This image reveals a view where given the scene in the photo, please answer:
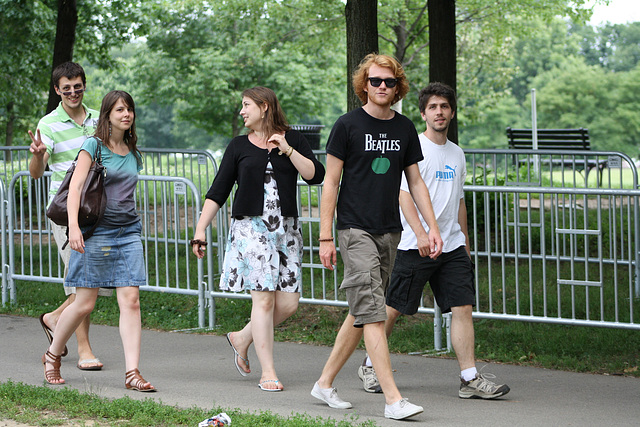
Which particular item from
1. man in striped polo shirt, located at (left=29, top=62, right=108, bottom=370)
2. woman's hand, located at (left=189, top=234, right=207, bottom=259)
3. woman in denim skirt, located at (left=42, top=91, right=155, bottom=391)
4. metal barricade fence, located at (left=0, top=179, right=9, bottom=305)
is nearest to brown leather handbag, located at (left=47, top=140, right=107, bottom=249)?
woman in denim skirt, located at (left=42, top=91, right=155, bottom=391)

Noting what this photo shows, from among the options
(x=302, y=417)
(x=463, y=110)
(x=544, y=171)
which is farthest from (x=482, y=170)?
(x=463, y=110)

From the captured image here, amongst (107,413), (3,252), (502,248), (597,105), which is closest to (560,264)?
(502,248)

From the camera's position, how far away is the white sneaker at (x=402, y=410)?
16.0 feet

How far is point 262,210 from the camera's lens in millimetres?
5680

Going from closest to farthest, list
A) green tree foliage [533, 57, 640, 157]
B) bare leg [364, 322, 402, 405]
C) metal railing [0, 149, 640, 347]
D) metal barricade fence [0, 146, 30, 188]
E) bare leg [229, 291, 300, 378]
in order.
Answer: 1. bare leg [364, 322, 402, 405]
2. bare leg [229, 291, 300, 378]
3. metal railing [0, 149, 640, 347]
4. metal barricade fence [0, 146, 30, 188]
5. green tree foliage [533, 57, 640, 157]

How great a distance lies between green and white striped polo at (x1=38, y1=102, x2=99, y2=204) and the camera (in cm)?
616

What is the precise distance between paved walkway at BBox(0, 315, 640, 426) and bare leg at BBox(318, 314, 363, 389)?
19 cm

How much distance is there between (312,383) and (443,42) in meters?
5.58

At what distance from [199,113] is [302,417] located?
36134 mm

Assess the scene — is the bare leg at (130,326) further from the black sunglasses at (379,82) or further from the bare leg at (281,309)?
the black sunglasses at (379,82)

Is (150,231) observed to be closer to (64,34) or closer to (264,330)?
(264,330)

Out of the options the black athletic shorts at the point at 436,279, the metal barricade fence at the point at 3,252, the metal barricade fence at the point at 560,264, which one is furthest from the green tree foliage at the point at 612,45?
the black athletic shorts at the point at 436,279

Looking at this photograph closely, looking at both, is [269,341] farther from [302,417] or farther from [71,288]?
[71,288]

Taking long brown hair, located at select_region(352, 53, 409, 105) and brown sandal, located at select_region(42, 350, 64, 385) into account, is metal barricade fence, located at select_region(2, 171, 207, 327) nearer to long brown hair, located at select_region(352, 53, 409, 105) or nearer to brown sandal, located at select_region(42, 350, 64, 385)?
brown sandal, located at select_region(42, 350, 64, 385)
